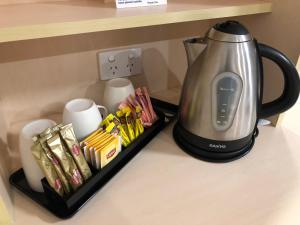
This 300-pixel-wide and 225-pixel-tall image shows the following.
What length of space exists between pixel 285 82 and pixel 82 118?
501mm

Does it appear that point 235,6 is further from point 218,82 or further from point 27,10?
point 27,10

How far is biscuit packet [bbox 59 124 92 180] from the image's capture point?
1.87 feet

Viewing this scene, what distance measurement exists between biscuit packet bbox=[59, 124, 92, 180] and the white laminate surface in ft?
0.26

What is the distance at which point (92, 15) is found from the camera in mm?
582

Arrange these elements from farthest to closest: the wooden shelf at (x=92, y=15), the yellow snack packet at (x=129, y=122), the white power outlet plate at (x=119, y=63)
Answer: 1. the white power outlet plate at (x=119, y=63)
2. the yellow snack packet at (x=129, y=122)
3. the wooden shelf at (x=92, y=15)

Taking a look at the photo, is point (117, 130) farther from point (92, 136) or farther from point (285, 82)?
point (285, 82)

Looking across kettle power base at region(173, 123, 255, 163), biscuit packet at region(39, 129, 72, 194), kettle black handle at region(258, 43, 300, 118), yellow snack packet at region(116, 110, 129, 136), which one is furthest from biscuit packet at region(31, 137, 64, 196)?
kettle black handle at region(258, 43, 300, 118)

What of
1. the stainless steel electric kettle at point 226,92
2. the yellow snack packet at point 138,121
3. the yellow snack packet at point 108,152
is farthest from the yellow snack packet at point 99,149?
the stainless steel electric kettle at point 226,92

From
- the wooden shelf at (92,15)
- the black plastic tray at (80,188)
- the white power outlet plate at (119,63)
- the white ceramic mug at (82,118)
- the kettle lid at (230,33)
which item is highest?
the wooden shelf at (92,15)

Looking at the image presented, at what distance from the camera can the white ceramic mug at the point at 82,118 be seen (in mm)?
660

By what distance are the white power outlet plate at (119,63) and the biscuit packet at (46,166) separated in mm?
405

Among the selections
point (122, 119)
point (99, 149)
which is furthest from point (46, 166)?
point (122, 119)

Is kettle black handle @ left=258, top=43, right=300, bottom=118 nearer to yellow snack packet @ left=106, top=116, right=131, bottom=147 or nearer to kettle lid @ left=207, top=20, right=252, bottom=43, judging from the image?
kettle lid @ left=207, top=20, right=252, bottom=43

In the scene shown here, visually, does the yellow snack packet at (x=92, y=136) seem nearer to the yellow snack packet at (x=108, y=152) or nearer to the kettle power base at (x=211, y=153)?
the yellow snack packet at (x=108, y=152)
